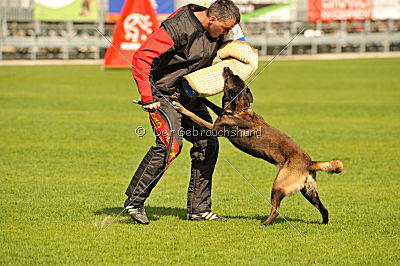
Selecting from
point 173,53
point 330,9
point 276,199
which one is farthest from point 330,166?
point 330,9

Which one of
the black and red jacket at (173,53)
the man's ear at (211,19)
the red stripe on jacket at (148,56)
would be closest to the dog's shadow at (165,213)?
the black and red jacket at (173,53)

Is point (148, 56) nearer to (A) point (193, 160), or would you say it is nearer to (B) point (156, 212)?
(A) point (193, 160)

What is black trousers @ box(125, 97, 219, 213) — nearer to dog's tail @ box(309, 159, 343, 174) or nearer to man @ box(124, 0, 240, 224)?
man @ box(124, 0, 240, 224)

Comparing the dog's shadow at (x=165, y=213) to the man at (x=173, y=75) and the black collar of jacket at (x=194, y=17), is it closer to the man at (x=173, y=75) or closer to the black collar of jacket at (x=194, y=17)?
the man at (x=173, y=75)

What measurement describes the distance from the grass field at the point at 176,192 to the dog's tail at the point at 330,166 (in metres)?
0.56

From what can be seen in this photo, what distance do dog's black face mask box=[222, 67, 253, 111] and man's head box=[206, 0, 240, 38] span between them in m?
0.48

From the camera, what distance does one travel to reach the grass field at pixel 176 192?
5.60 meters

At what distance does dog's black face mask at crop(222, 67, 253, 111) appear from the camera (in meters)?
6.38

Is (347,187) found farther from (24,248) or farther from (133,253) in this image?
(24,248)

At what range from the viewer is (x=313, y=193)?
21.1 ft

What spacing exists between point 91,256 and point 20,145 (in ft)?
20.0

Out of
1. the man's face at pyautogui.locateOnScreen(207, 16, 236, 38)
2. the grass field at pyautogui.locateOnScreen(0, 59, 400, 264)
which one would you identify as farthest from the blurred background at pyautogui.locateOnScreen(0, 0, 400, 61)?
the man's face at pyautogui.locateOnScreen(207, 16, 236, 38)

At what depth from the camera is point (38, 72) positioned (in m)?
25.5

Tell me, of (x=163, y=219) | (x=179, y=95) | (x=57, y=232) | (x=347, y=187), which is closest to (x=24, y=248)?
(x=57, y=232)
